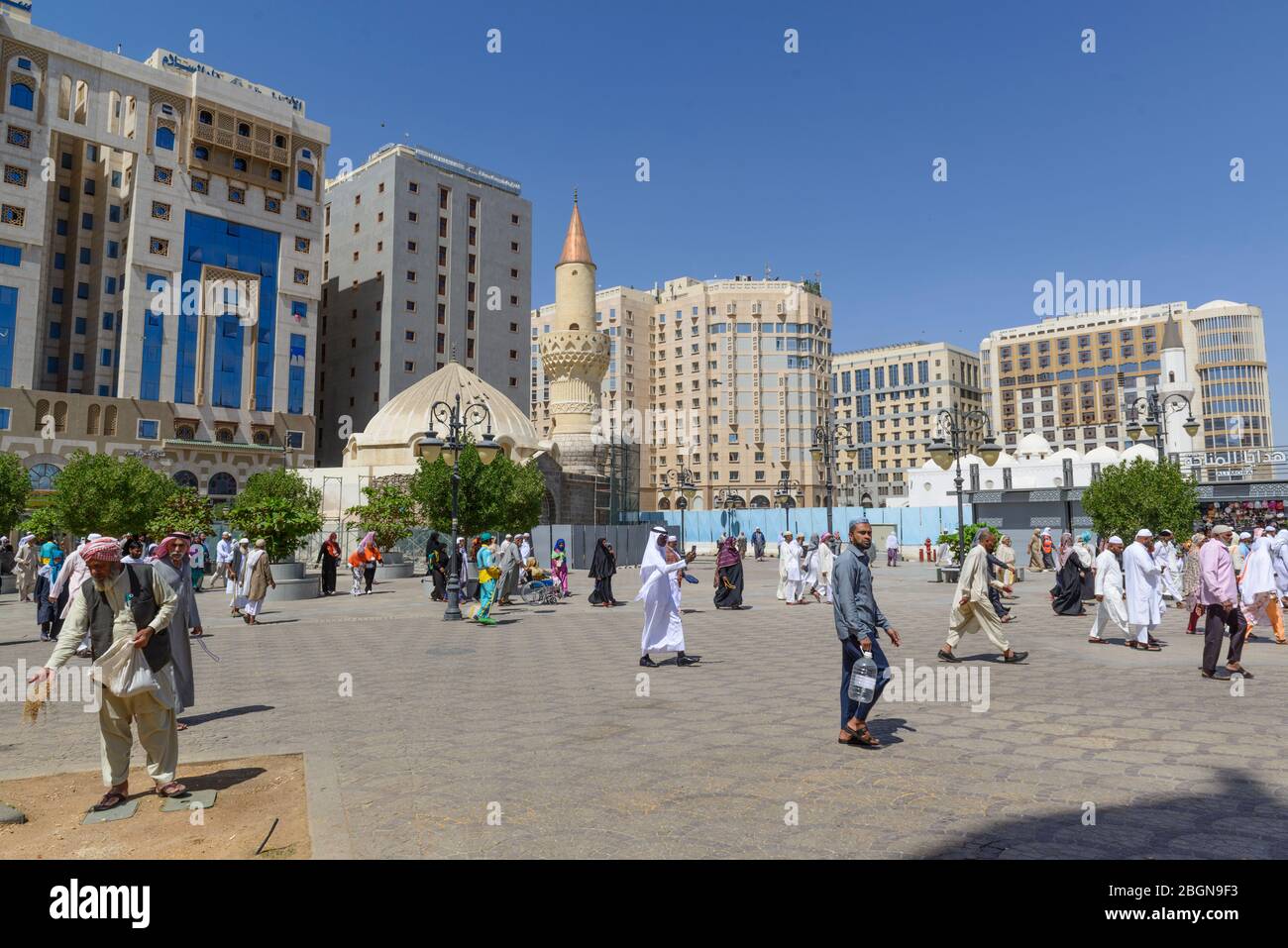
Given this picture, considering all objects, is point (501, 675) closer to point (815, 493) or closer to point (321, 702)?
point (321, 702)

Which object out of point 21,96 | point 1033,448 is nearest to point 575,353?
point 1033,448

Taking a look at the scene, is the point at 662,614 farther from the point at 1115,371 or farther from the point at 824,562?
the point at 1115,371

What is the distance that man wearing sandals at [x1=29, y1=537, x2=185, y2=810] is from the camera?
4766 mm

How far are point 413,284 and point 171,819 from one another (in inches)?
2381

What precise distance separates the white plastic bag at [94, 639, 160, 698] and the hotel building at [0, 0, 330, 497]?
45456 millimetres

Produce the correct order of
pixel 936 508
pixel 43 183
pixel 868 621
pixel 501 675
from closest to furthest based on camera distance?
pixel 868 621, pixel 501 675, pixel 936 508, pixel 43 183

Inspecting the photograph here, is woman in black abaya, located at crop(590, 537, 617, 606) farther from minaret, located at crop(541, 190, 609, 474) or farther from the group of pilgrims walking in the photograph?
minaret, located at crop(541, 190, 609, 474)

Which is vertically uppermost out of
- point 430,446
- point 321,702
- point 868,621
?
point 430,446

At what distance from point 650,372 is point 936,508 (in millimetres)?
62900

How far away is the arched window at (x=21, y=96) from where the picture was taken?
146 feet

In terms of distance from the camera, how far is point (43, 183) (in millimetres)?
44500

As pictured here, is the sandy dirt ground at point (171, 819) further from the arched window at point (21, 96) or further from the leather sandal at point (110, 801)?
the arched window at point (21, 96)

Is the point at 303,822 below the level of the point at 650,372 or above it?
below
